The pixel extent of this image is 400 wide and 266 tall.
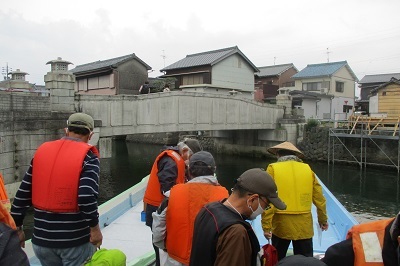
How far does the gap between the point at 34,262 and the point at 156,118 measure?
36.7 ft

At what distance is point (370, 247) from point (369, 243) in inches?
0.8

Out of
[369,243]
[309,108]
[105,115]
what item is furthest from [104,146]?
[309,108]

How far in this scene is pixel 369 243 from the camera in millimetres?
1673

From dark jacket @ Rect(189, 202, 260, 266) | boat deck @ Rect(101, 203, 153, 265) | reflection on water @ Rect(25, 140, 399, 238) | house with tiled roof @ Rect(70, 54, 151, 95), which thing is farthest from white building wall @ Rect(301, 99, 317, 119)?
dark jacket @ Rect(189, 202, 260, 266)

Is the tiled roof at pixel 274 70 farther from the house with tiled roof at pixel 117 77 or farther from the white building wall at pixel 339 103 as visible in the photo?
the house with tiled roof at pixel 117 77

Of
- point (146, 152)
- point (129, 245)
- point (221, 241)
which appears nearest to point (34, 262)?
point (129, 245)

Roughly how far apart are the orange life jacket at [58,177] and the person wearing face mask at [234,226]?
117cm

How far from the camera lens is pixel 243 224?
197 cm

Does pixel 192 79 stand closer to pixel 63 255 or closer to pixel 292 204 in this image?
pixel 292 204

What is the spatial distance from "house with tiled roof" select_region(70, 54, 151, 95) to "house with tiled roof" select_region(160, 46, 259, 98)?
488 cm

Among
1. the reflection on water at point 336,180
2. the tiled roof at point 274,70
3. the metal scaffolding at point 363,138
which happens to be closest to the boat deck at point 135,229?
the reflection on water at point 336,180

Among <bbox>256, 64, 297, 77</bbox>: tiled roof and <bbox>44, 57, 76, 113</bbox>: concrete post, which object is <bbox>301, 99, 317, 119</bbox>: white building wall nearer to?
<bbox>256, 64, 297, 77</bbox>: tiled roof

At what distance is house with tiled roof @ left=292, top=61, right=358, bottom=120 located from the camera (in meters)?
33.9

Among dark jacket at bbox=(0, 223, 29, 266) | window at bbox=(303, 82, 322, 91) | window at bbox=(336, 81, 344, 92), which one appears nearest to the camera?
dark jacket at bbox=(0, 223, 29, 266)
